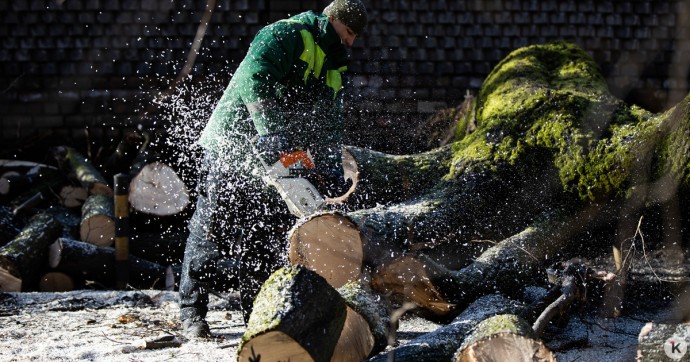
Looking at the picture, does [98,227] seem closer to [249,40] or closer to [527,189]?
[249,40]

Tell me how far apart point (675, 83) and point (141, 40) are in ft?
20.0

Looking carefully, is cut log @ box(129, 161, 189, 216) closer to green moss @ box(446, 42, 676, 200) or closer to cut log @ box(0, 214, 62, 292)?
cut log @ box(0, 214, 62, 292)

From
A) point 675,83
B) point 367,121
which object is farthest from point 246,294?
point 675,83

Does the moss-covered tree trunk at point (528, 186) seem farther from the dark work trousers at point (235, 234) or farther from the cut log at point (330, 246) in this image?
the dark work trousers at point (235, 234)

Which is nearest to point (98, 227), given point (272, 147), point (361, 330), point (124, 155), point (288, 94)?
point (124, 155)

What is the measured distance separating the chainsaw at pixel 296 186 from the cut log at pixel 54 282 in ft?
8.93

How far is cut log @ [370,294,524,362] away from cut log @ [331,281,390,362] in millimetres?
91

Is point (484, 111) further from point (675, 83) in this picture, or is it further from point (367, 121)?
point (675, 83)

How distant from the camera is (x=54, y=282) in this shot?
6.23m

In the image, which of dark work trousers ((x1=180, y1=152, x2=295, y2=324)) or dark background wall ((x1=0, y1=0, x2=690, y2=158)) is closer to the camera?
dark work trousers ((x1=180, y1=152, x2=295, y2=324))

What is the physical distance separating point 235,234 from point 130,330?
2.66 ft

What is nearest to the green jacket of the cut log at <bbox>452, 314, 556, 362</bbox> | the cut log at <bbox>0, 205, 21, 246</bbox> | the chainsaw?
the chainsaw

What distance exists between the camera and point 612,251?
5.29 m

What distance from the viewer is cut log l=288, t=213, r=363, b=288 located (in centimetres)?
415
